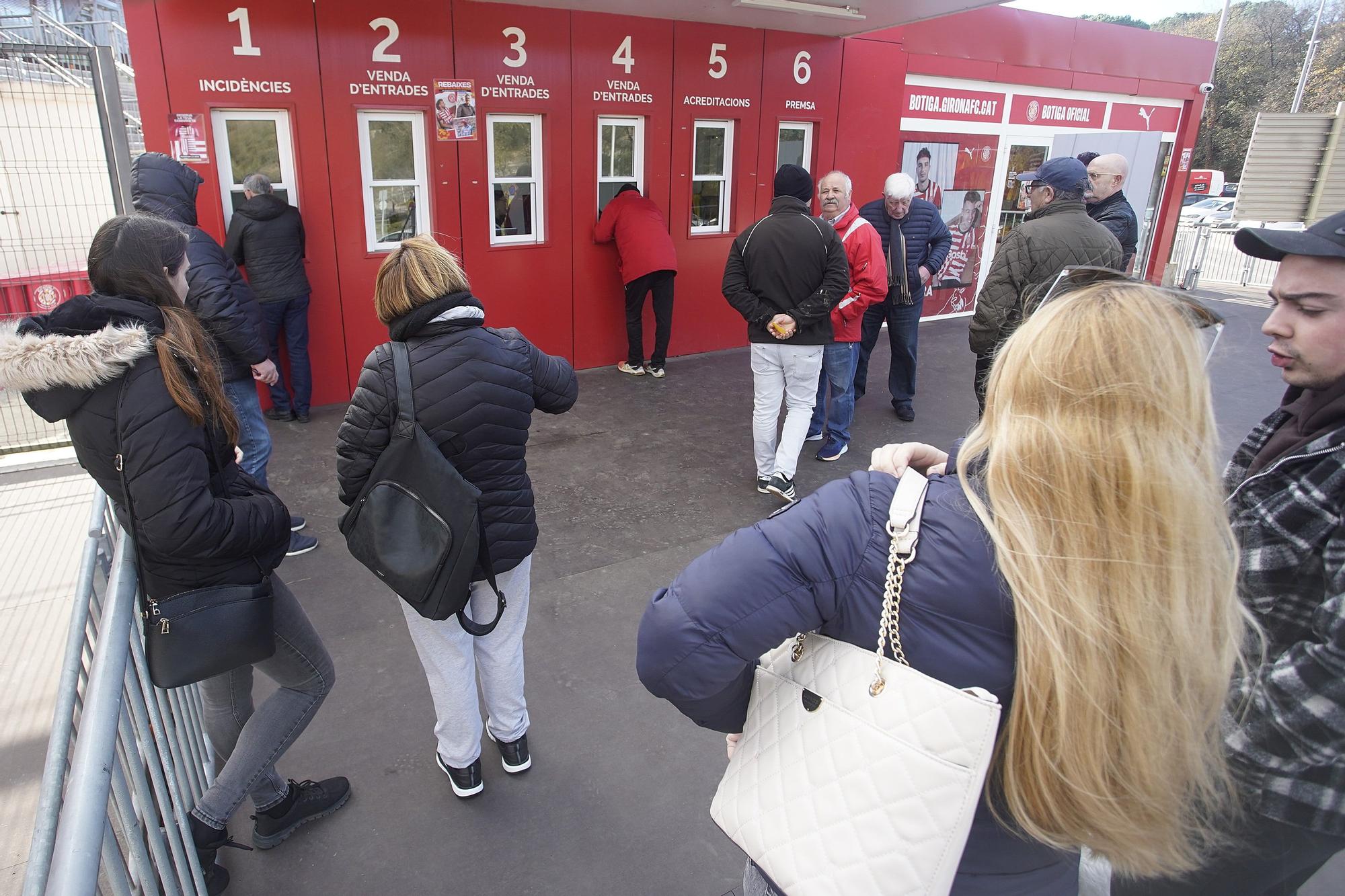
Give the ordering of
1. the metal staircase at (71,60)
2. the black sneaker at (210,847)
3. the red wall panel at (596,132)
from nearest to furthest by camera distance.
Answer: the black sneaker at (210,847) → the metal staircase at (71,60) → the red wall panel at (596,132)

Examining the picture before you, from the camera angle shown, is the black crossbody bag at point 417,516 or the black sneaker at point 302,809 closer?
the black crossbody bag at point 417,516

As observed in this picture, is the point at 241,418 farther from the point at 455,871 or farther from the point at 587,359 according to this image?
the point at 587,359

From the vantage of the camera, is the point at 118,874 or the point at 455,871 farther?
the point at 455,871

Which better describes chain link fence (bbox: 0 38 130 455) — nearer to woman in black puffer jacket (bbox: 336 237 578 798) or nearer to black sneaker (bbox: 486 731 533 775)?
woman in black puffer jacket (bbox: 336 237 578 798)

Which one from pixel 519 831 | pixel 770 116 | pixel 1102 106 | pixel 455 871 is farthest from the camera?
pixel 1102 106

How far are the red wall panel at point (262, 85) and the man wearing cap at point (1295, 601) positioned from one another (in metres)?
6.47

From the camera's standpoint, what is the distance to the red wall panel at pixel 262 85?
5.75 meters

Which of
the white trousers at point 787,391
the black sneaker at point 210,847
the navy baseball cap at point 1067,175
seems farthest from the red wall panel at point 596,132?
the black sneaker at point 210,847

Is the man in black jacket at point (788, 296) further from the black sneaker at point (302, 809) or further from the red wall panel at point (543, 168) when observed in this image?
the black sneaker at point (302, 809)

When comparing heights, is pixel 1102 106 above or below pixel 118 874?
above

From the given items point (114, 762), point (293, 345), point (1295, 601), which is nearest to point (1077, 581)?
point (1295, 601)

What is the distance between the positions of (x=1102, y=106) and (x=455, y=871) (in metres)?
13.4

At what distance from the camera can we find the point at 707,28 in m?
7.95

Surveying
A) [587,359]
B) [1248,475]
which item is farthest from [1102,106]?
[1248,475]
